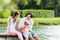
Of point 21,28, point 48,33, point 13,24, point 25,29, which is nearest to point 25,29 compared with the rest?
point 25,29

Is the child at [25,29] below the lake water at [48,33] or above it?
above

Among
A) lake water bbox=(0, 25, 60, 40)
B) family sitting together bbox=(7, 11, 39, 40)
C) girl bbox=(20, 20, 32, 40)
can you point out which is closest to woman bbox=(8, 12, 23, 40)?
family sitting together bbox=(7, 11, 39, 40)

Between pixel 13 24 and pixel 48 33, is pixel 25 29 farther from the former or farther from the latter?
pixel 48 33

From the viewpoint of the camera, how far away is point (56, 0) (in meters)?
35.0

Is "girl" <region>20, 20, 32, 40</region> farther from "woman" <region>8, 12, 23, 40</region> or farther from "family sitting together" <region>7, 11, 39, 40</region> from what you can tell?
"woman" <region>8, 12, 23, 40</region>

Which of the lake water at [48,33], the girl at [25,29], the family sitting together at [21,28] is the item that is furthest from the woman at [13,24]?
the lake water at [48,33]

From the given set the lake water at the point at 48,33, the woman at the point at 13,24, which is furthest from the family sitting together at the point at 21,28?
the lake water at the point at 48,33

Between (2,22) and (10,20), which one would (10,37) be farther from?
(2,22)

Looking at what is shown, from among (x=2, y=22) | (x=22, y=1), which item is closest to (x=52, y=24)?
(x=2, y=22)

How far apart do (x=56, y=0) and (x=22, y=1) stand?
24.5 feet

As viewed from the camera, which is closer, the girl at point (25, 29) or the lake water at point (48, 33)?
the girl at point (25, 29)

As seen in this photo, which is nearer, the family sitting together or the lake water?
the family sitting together

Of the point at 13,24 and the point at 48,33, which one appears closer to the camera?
the point at 13,24

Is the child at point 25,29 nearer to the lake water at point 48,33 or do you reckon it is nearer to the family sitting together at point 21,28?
the family sitting together at point 21,28
